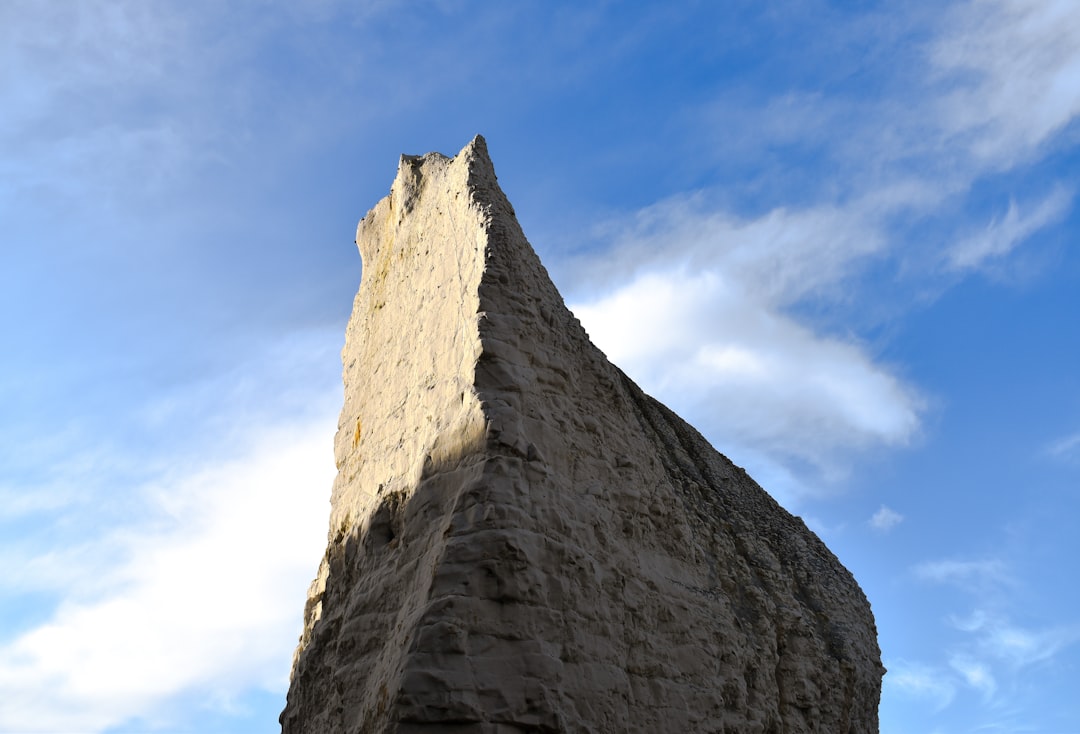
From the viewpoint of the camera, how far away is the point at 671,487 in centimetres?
920

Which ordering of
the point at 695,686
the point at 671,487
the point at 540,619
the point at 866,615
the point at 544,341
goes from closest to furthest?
the point at 540,619, the point at 695,686, the point at 544,341, the point at 671,487, the point at 866,615

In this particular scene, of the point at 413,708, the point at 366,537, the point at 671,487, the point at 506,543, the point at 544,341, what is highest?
the point at 544,341

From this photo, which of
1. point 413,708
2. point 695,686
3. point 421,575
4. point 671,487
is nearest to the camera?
point 413,708

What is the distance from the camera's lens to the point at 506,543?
6.94 m

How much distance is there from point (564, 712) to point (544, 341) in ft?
10.4

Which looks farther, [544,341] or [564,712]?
[544,341]

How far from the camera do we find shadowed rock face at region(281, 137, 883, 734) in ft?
22.4

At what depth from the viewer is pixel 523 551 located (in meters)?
6.98

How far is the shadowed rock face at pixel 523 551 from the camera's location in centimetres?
684

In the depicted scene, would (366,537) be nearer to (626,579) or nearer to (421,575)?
(421,575)

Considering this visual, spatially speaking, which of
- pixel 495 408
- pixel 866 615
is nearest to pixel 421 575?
pixel 495 408

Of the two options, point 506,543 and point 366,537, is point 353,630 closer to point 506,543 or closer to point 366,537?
point 366,537

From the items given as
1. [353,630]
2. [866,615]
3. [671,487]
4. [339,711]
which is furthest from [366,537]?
[866,615]

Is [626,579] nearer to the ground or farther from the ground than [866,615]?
nearer to the ground
